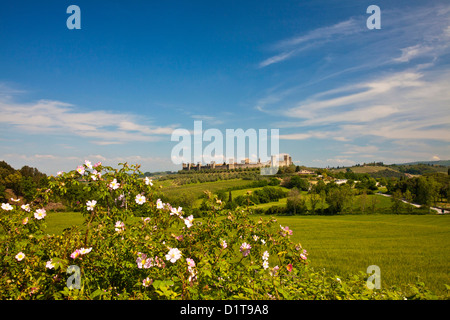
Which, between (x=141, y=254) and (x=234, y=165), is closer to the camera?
(x=141, y=254)

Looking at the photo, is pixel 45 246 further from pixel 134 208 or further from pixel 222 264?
pixel 222 264

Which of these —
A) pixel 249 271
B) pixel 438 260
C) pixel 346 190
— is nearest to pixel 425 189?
pixel 346 190

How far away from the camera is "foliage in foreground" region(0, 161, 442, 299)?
106 inches

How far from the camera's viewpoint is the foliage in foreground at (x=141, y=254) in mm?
2693

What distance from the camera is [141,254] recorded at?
9.42 feet

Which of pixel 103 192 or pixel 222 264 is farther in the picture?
pixel 103 192

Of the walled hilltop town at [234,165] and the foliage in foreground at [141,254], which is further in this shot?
the walled hilltop town at [234,165]

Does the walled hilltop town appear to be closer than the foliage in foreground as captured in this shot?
No

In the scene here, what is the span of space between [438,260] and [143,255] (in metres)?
16.5
